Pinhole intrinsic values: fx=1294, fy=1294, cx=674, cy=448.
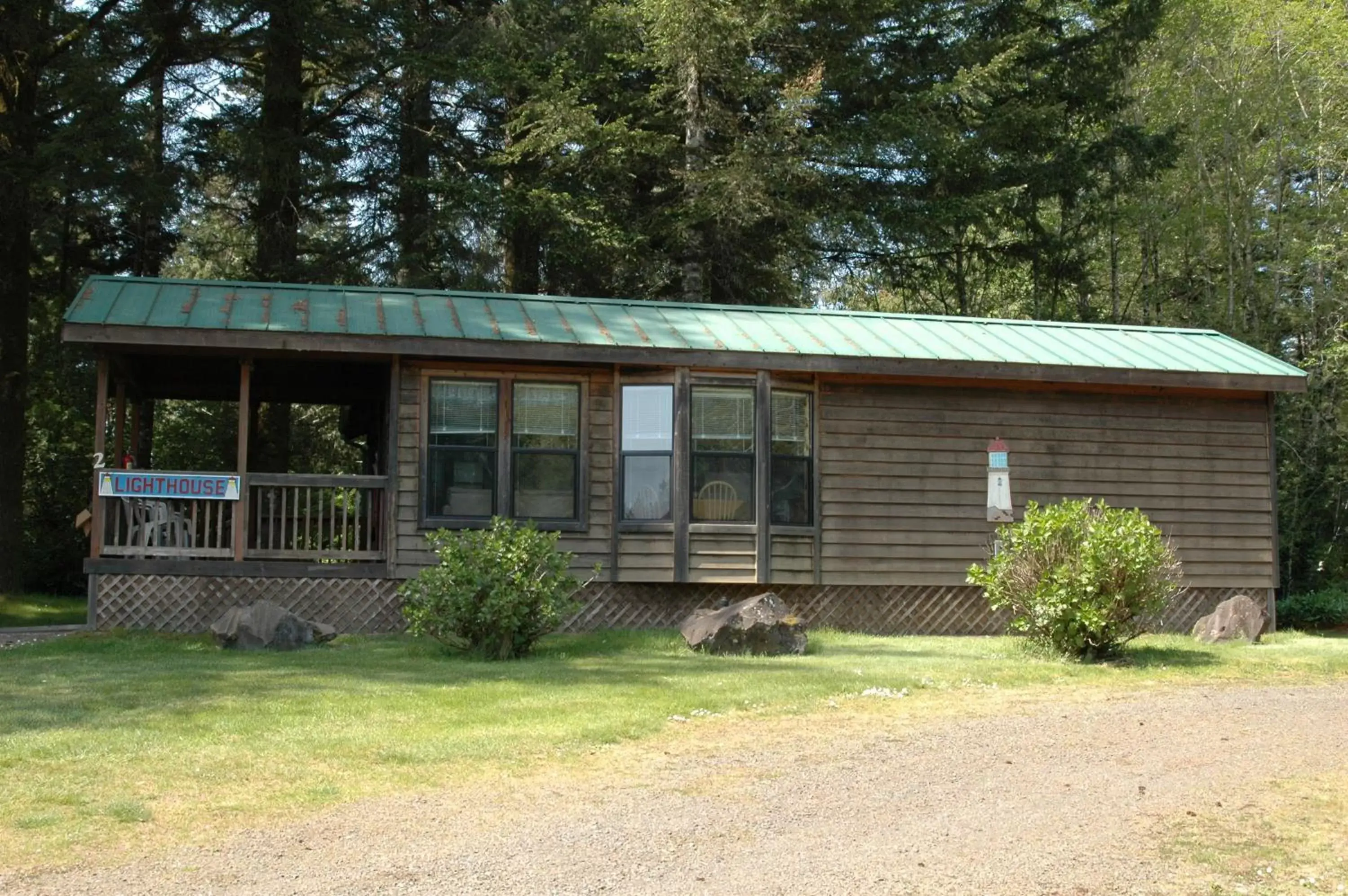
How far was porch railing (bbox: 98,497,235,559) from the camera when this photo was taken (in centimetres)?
1275

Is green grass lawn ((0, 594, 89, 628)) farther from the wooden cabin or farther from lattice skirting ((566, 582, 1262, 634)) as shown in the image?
lattice skirting ((566, 582, 1262, 634))

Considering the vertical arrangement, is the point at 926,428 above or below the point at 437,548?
above

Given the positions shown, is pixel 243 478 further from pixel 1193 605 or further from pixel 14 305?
pixel 1193 605

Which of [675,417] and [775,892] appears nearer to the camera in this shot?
[775,892]

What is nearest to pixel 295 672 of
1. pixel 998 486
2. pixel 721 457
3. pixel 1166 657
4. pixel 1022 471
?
pixel 721 457

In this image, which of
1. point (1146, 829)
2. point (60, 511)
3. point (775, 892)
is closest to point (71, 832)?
point (775, 892)

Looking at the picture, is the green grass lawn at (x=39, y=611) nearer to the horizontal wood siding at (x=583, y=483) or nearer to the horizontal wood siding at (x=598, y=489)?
the horizontal wood siding at (x=583, y=483)

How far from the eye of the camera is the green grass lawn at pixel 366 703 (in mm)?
6020

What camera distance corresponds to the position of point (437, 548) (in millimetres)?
10906

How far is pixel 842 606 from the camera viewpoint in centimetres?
1405

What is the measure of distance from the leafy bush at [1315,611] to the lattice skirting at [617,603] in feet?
13.3

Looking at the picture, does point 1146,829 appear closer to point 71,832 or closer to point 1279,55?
point 71,832

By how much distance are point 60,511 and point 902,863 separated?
20228 millimetres

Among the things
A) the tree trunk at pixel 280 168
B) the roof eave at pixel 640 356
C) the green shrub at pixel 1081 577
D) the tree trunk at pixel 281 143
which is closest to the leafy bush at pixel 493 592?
the roof eave at pixel 640 356
